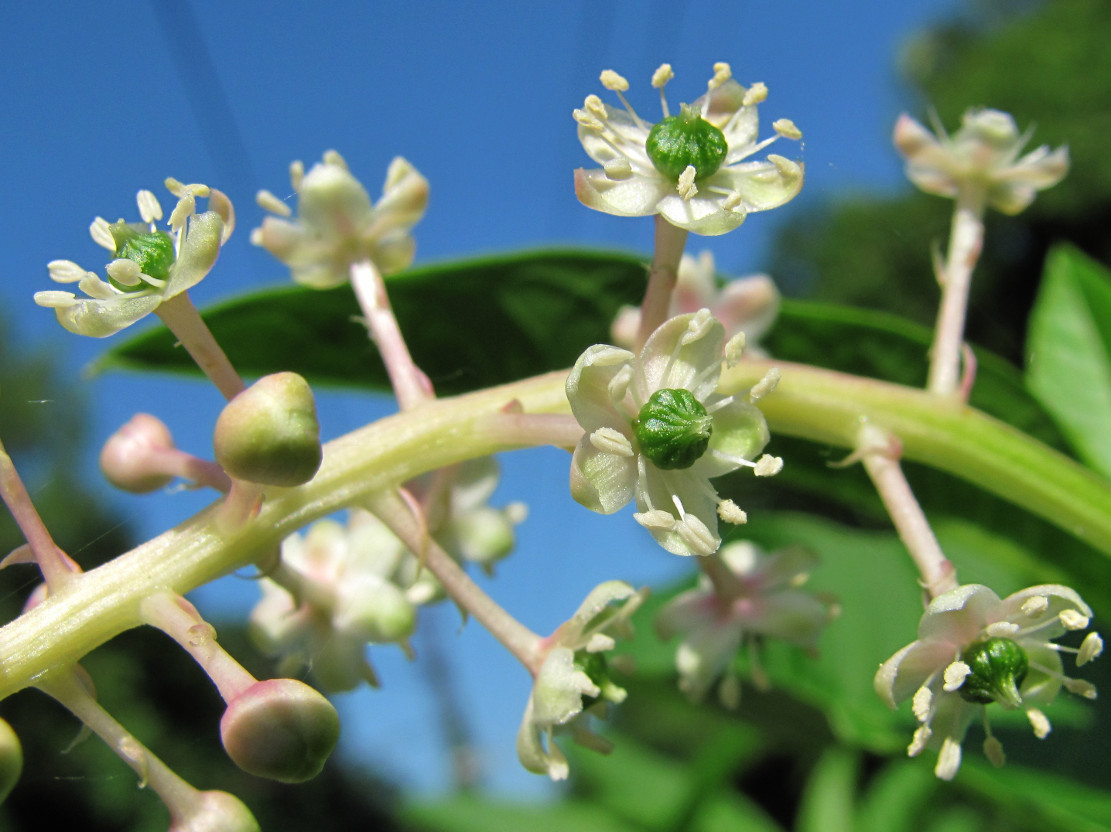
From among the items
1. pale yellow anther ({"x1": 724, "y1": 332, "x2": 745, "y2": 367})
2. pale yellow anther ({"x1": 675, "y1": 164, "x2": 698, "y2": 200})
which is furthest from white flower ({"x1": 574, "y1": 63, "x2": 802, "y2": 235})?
pale yellow anther ({"x1": 724, "y1": 332, "x2": 745, "y2": 367})

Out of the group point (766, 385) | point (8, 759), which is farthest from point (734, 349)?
point (8, 759)

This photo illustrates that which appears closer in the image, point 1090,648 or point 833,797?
point 1090,648

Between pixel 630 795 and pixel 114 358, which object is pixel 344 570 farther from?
pixel 630 795

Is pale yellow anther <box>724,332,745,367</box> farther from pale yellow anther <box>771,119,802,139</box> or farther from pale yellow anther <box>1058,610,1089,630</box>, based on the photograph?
pale yellow anther <box>1058,610,1089,630</box>

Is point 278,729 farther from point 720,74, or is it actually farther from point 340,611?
point 720,74

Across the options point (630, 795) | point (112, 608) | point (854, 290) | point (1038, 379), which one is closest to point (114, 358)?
point (112, 608)

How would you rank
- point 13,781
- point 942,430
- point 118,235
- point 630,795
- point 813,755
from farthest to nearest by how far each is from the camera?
point 630,795 → point 813,755 → point 942,430 → point 118,235 → point 13,781

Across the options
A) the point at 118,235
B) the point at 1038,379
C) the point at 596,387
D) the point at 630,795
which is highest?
the point at 118,235
